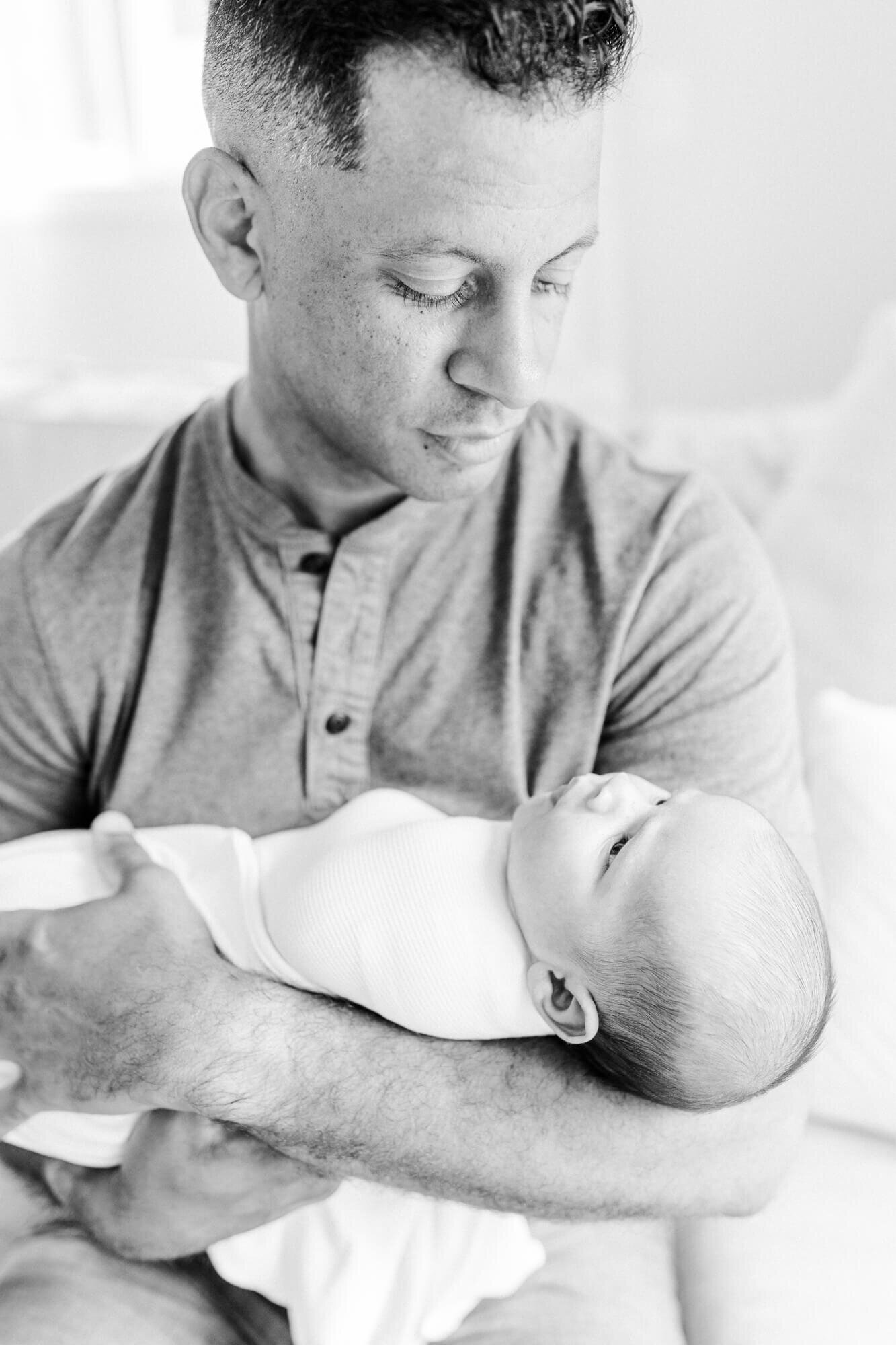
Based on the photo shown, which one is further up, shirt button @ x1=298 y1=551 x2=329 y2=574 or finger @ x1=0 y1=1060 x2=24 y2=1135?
shirt button @ x1=298 y1=551 x2=329 y2=574

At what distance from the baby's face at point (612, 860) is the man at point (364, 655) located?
128mm

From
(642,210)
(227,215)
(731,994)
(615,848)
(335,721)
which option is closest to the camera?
(731,994)

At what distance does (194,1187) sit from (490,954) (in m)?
0.36

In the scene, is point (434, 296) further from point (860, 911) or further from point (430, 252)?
point (860, 911)

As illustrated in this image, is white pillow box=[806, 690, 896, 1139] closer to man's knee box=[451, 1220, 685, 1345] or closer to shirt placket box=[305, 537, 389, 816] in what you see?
man's knee box=[451, 1220, 685, 1345]

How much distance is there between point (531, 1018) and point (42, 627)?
690 millimetres

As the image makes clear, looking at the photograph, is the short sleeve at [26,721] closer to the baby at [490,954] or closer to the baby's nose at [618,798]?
the baby at [490,954]

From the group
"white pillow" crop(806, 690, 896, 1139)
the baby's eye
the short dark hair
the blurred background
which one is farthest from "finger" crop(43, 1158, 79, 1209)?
the blurred background

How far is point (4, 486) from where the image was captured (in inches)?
101

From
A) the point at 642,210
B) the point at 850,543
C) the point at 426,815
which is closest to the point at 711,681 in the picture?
the point at 426,815

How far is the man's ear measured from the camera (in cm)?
132

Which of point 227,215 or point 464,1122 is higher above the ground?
point 227,215

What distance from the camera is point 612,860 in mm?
1222

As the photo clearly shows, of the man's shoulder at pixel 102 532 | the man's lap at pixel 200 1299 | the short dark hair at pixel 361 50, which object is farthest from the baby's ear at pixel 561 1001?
the short dark hair at pixel 361 50
